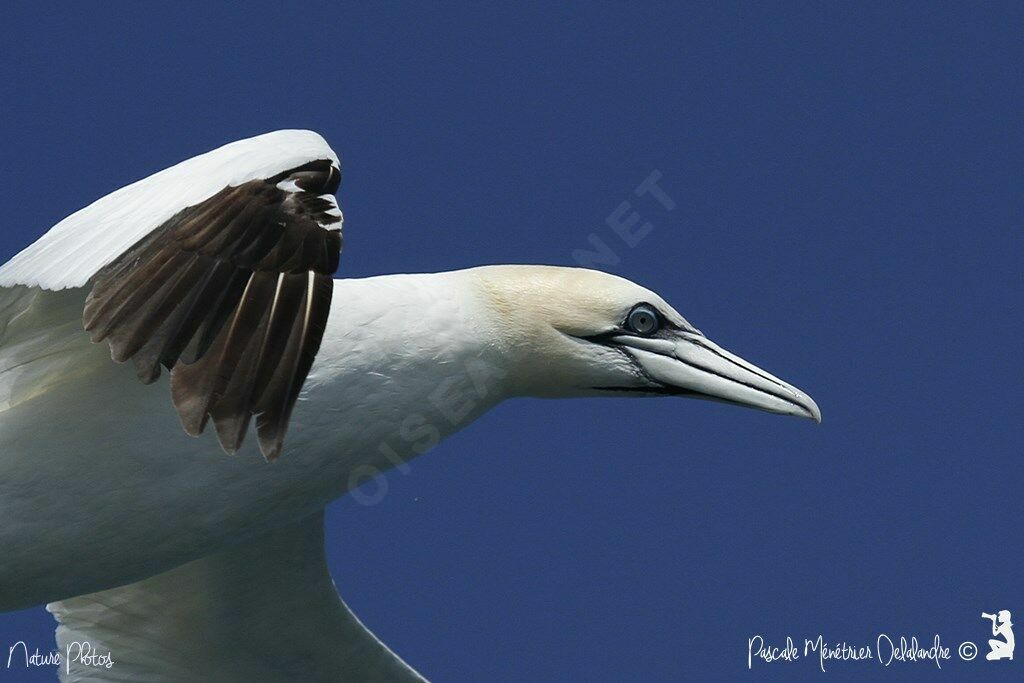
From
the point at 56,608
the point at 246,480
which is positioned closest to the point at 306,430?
the point at 246,480

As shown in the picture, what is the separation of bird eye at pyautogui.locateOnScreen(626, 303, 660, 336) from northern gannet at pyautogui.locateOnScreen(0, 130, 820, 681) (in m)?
0.02

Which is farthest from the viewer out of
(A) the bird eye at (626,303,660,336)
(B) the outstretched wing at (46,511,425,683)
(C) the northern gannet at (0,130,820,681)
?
(B) the outstretched wing at (46,511,425,683)

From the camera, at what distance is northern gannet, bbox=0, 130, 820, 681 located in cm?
1228

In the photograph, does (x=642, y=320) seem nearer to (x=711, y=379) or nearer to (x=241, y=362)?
(x=711, y=379)

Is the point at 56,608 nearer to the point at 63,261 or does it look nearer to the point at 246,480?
the point at 246,480

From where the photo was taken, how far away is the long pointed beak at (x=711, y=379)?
1530 cm

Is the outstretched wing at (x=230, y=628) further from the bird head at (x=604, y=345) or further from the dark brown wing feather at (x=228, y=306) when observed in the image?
the dark brown wing feather at (x=228, y=306)

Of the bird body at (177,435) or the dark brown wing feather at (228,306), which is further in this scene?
the bird body at (177,435)

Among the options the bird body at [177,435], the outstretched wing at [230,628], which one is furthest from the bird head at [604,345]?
the outstretched wing at [230,628]

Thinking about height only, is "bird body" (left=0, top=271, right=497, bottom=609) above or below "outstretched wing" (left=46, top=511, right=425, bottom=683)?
above

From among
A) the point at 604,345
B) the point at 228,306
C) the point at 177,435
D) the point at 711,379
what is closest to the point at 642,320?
the point at 604,345

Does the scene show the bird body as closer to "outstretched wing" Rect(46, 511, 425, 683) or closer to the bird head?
the bird head

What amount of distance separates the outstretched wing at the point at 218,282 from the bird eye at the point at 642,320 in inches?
117

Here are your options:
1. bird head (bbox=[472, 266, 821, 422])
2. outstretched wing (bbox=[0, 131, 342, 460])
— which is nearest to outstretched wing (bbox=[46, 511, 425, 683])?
bird head (bbox=[472, 266, 821, 422])
